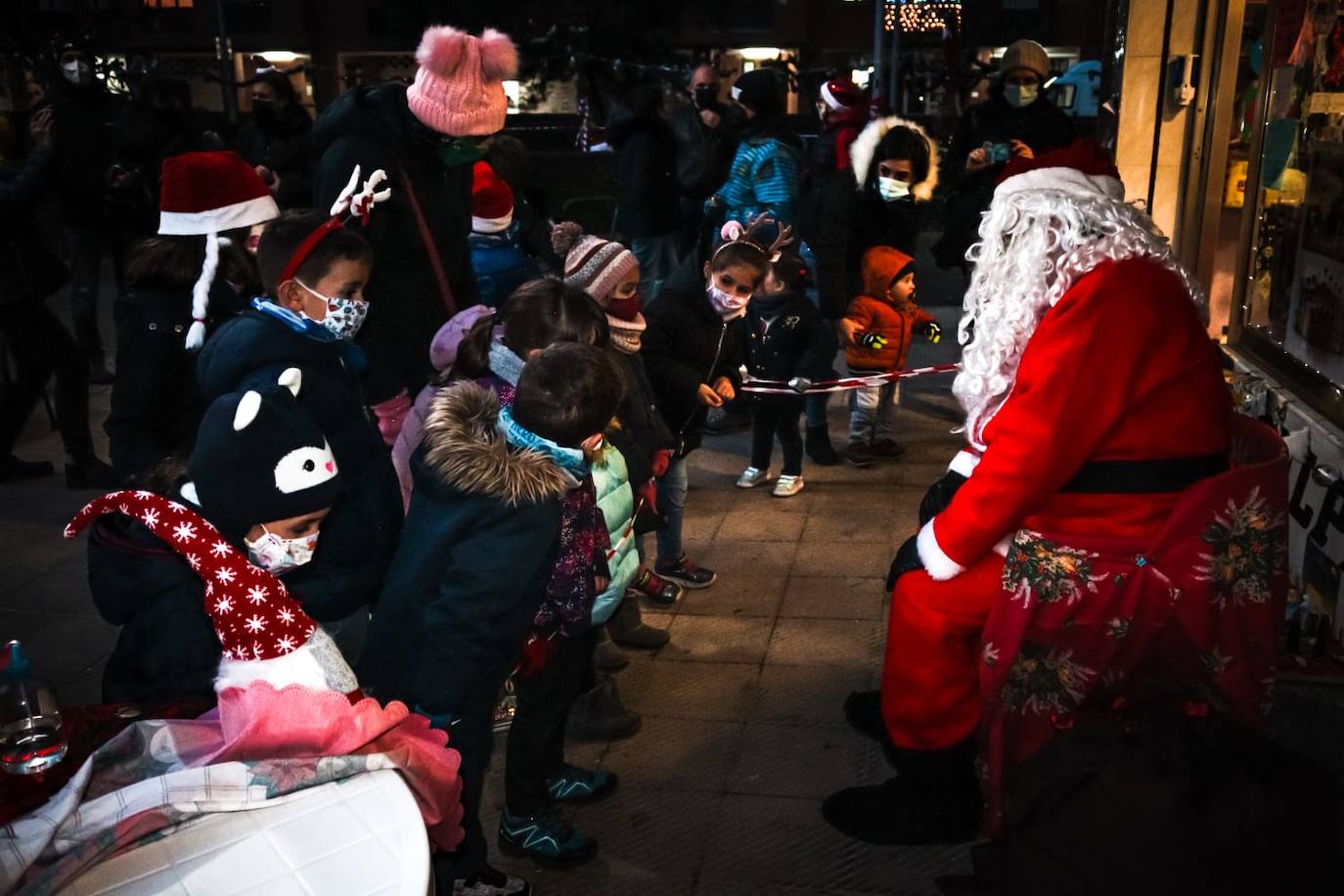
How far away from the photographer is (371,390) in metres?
3.96

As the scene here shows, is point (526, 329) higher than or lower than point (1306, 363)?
higher

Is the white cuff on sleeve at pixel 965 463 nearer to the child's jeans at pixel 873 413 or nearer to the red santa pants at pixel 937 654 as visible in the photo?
the red santa pants at pixel 937 654

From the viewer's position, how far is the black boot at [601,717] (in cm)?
373

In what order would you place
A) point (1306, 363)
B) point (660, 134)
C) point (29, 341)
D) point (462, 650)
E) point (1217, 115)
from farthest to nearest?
point (660, 134) → point (29, 341) → point (1217, 115) → point (1306, 363) → point (462, 650)

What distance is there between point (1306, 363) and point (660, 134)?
16.3ft

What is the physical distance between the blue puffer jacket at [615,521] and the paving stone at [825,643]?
108 cm

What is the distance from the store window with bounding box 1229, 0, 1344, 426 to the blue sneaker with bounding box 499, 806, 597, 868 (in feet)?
9.87

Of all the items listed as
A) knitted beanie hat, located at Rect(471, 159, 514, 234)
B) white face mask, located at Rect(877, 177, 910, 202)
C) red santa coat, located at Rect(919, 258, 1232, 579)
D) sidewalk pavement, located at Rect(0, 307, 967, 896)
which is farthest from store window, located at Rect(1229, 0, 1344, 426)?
knitted beanie hat, located at Rect(471, 159, 514, 234)

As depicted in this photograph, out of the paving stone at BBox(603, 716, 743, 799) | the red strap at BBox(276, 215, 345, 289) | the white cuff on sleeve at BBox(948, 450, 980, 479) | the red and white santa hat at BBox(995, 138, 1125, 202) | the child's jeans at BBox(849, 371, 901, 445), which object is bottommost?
the paving stone at BBox(603, 716, 743, 799)

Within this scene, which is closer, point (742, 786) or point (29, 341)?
point (742, 786)

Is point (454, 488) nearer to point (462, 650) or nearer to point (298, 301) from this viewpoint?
point (462, 650)

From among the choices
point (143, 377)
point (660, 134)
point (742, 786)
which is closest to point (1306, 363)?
point (742, 786)

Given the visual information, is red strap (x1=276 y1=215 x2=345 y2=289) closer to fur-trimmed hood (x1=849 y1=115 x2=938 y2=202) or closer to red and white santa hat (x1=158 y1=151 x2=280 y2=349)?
red and white santa hat (x1=158 y1=151 x2=280 y2=349)

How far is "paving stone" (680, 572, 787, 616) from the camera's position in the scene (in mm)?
4652
